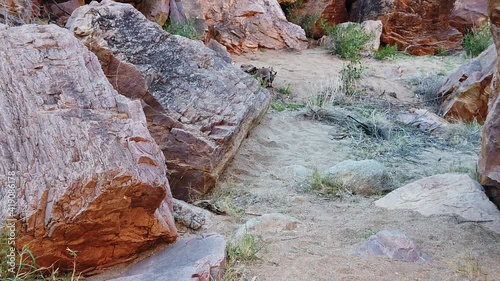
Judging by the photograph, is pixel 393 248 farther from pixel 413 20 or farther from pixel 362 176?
pixel 413 20

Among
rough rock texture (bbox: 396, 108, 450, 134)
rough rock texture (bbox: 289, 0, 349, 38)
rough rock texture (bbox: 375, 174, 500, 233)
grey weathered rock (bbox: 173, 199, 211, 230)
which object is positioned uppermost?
rough rock texture (bbox: 375, 174, 500, 233)

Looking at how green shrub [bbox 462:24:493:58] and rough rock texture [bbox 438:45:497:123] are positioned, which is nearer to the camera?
rough rock texture [bbox 438:45:497:123]

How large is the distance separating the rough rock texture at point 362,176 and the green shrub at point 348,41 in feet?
16.5

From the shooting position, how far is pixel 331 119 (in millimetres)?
6004

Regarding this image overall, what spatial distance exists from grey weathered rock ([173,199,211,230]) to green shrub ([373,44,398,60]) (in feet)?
22.2

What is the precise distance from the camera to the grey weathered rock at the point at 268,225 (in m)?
3.01

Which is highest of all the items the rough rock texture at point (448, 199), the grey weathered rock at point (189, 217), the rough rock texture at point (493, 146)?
the rough rock texture at point (493, 146)

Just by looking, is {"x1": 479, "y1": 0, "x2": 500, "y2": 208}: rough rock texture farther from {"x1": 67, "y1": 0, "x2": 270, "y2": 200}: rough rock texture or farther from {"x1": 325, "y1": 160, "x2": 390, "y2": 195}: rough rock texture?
{"x1": 67, "y1": 0, "x2": 270, "y2": 200}: rough rock texture

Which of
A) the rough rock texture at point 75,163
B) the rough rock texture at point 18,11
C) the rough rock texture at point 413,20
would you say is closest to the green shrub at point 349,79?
the rough rock texture at point 413,20

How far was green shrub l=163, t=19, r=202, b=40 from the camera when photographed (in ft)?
24.4

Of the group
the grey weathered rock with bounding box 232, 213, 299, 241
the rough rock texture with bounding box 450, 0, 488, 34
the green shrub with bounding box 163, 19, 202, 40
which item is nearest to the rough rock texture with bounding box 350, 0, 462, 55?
the rough rock texture with bounding box 450, 0, 488, 34

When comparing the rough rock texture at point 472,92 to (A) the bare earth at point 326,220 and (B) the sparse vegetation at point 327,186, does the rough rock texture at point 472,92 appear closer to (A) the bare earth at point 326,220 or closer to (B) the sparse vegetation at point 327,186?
(A) the bare earth at point 326,220

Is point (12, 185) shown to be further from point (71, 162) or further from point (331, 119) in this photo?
point (331, 119)

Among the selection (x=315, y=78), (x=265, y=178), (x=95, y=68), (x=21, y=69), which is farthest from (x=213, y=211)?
(x=315, y=78)
